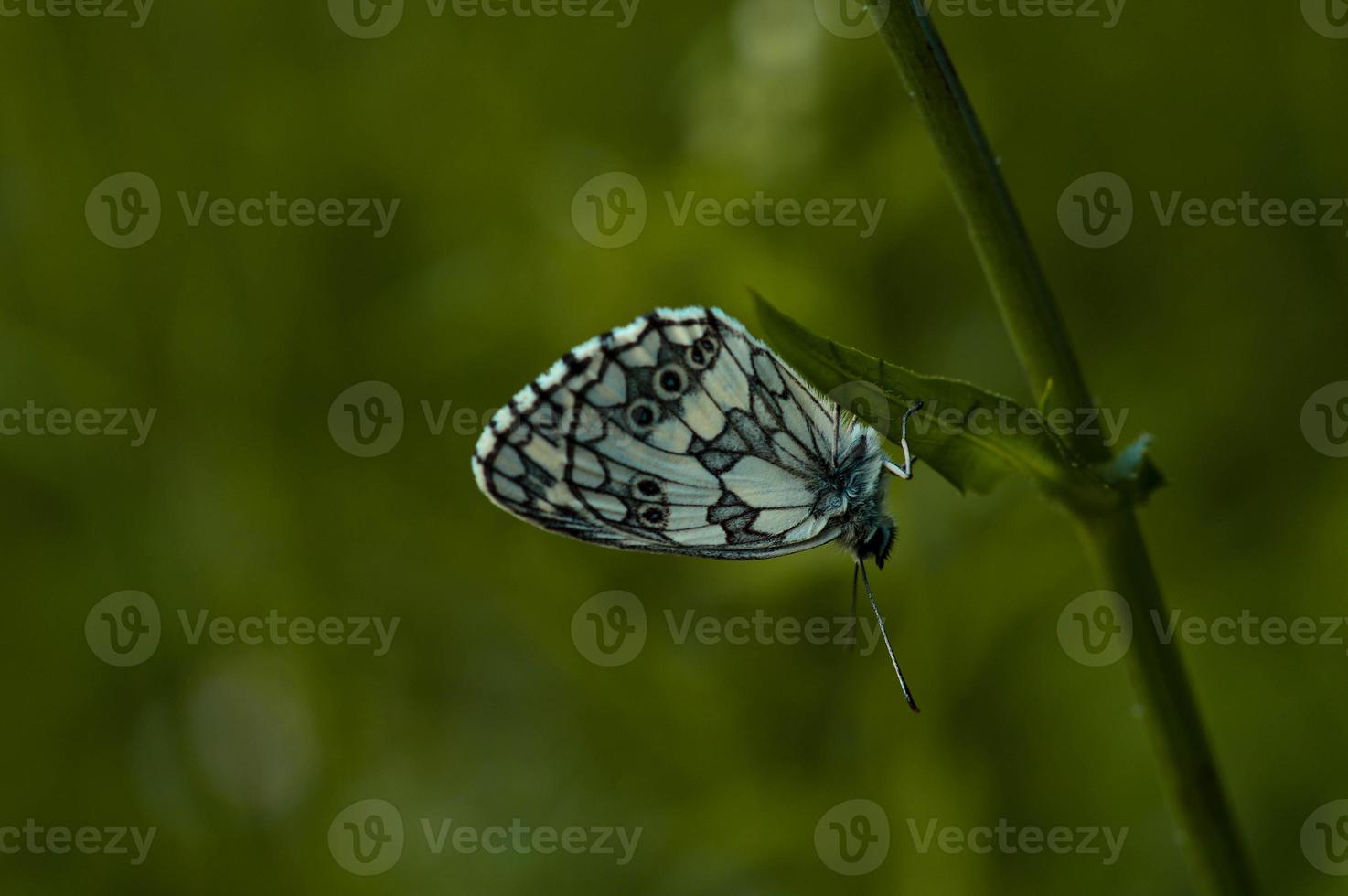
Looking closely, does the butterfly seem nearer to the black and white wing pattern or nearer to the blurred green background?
the black and white wing pattern

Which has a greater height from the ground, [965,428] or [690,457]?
[965,428]

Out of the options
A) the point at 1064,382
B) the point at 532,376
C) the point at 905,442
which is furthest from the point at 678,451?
the point at 532,376

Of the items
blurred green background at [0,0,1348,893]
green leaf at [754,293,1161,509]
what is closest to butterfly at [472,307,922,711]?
green leaf at [754,293,1161,509]

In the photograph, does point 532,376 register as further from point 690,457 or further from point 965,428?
point 965,428

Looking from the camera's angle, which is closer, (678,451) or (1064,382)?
(1064,382)

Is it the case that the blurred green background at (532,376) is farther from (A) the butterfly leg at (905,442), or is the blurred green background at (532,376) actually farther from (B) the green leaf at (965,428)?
(B) the green leaf at (965,428)

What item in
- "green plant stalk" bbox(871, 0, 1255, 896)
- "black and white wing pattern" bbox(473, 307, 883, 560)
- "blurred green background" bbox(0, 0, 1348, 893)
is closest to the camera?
"green plant stalk" bbox(871, 0, 1255, 896)

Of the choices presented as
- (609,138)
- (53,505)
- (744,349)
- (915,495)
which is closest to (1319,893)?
(915,495)

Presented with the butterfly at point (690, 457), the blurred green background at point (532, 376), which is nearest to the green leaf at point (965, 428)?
the butterfly at point (690, 457)
